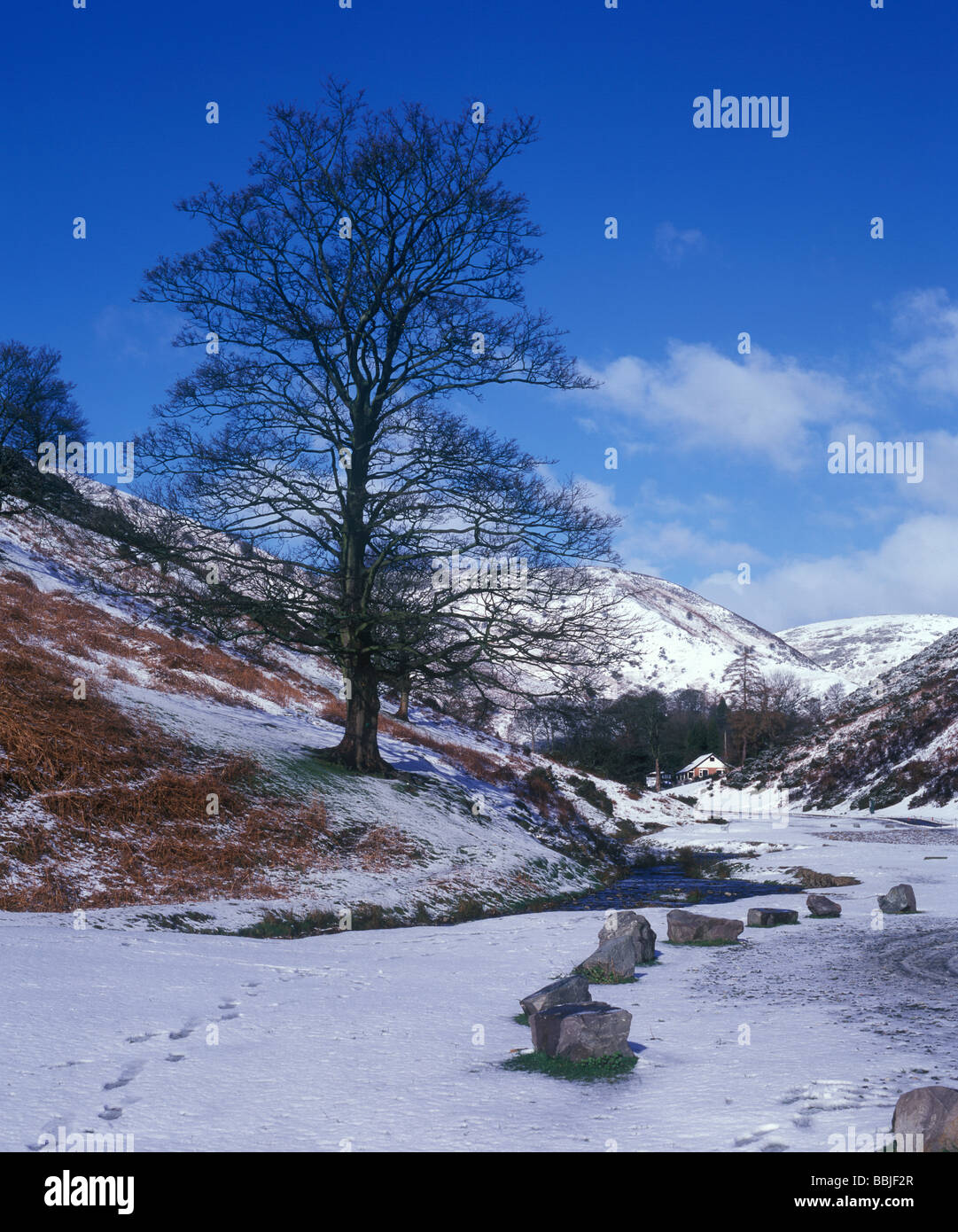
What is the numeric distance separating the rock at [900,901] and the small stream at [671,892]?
342cm

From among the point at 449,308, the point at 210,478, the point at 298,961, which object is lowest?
the point at 298,961

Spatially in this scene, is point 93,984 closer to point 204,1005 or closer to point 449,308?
point 204,1005

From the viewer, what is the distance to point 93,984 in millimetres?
8266

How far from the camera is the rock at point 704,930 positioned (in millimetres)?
12047

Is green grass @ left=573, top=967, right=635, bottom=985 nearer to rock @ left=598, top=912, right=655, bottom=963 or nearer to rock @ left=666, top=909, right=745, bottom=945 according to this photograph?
rock @ left=598, top=912, right=655, bottom=963

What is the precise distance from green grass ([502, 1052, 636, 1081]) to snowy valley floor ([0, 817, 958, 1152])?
0.13 metres

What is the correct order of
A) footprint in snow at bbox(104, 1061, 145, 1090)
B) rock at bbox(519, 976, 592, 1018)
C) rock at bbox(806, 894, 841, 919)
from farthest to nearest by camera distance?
rock at bbox(806, 894, 841, 919), rock at bbox(519, 976, 592, 1018), footprint in snow at bbox(104, 1061, 145, 1090)

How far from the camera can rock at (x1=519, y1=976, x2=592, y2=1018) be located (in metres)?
7.32

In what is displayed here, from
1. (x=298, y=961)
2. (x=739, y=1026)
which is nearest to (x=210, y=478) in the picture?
(x=298, y=961)

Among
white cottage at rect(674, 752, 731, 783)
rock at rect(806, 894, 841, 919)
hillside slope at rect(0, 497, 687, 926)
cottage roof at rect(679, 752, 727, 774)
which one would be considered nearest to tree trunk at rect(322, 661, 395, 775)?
hillside slope at rect(0, 497, 687, 926)

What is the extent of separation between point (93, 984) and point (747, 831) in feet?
107

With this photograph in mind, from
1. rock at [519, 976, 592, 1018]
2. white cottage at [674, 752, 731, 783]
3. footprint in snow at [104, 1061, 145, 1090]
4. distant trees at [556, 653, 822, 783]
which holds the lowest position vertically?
white cottage at [674, 752, 731, 783]
